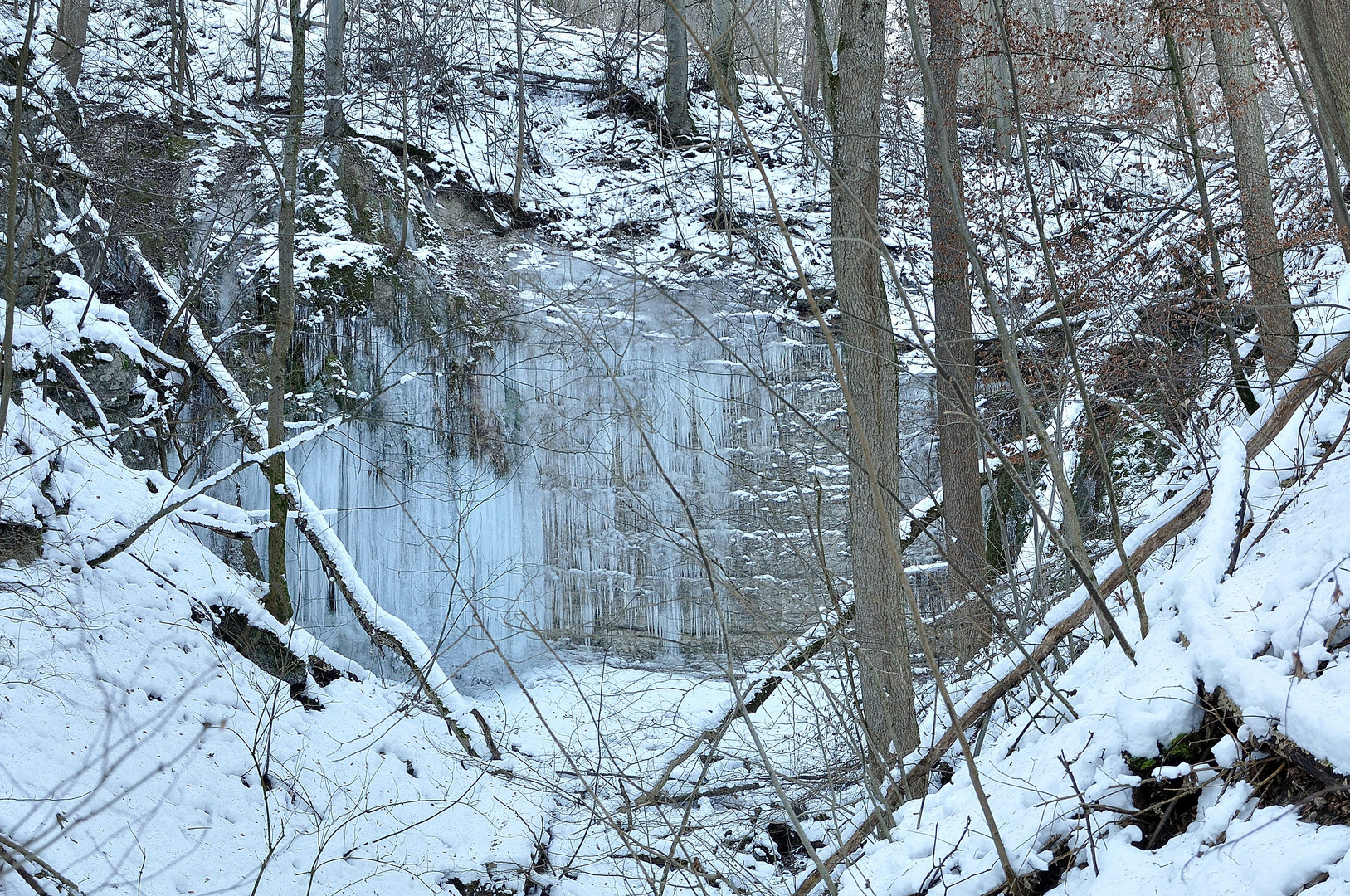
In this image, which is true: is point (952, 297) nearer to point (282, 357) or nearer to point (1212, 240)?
point (1212, 240)

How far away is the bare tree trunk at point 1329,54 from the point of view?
2.77 metres

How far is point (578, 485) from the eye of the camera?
1086 centimetres

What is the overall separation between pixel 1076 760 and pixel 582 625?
833 centimetres

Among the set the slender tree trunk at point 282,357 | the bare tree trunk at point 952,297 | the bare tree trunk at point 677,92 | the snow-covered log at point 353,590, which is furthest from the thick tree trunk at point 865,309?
the bare tree trunk at point 677,92

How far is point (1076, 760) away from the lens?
7.55 ft

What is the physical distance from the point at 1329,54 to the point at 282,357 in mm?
6988

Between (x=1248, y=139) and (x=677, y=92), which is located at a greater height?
(x=677, y=92)

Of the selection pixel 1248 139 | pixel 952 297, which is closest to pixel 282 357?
pixel 952 297

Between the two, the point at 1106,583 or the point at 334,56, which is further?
the point at 334,56

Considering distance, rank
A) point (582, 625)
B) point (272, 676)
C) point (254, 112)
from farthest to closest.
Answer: point (254, 112) < point (582, 625) < point (272, 676)

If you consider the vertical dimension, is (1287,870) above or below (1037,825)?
above

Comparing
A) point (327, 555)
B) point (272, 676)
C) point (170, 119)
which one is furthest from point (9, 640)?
point (170, 119)

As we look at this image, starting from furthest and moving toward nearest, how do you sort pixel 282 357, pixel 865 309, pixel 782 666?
pixel 282 357, pixel 865 309, pixel 782 666

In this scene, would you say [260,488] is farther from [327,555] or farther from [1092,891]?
[1092,891]
